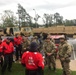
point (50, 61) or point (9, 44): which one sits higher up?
point (9, 44)

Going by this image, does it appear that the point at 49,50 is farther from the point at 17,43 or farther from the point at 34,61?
the point at 34,61

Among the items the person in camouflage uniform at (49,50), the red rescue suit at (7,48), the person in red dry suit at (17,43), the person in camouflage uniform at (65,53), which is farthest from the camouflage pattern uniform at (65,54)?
the person in red dry suit at (17,43)

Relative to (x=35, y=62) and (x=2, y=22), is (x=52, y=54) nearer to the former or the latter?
(x=35, y=62)

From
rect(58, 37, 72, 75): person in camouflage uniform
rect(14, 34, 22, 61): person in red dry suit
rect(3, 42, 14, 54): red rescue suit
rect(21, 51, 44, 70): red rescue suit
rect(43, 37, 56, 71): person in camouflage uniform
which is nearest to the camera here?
rect(21, 51, 44, 70): red rescue suit

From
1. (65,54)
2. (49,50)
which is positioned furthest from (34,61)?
(49,50)

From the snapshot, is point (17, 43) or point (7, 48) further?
point (17, 43)

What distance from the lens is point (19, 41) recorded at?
54.8 feet

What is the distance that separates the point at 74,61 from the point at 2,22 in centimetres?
7230

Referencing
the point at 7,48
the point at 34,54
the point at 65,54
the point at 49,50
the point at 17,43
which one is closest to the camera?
the point at 34,54

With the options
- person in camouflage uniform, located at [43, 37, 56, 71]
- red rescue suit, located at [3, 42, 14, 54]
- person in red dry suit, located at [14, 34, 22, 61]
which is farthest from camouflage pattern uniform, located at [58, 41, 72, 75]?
person in red dry suit, located at [14, 34, 22, 61]

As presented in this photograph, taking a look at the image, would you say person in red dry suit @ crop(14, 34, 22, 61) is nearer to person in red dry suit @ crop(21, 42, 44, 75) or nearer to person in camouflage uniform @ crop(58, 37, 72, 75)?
person in camouflage uniform @ crop(58, 37, 72, 75)

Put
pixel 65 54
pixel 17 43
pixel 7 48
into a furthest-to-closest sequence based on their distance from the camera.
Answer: pixel 17 43 < pixel 7 48 < pixel 65 54

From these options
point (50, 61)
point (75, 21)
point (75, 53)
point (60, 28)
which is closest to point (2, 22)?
point (75, 21)

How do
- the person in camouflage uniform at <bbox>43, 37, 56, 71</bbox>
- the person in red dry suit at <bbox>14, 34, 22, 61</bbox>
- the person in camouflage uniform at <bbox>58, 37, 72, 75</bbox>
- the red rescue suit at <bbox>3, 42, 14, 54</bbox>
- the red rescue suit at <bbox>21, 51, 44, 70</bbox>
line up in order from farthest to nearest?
the person in red dry suit at <bbox>14, 34, 22, 61</bbox>
the person in camouflage uniform at <bbox>43, 37, 56, 71</bbox>
the red rescue suit at <bbox>3, 42, 14, 54</bbox>
the person in camouflage uniform at <bbox>58, 37, 72, 75</bbox>
the red rescue suit at <bbox>21, 51, 44, 70</bbox>
